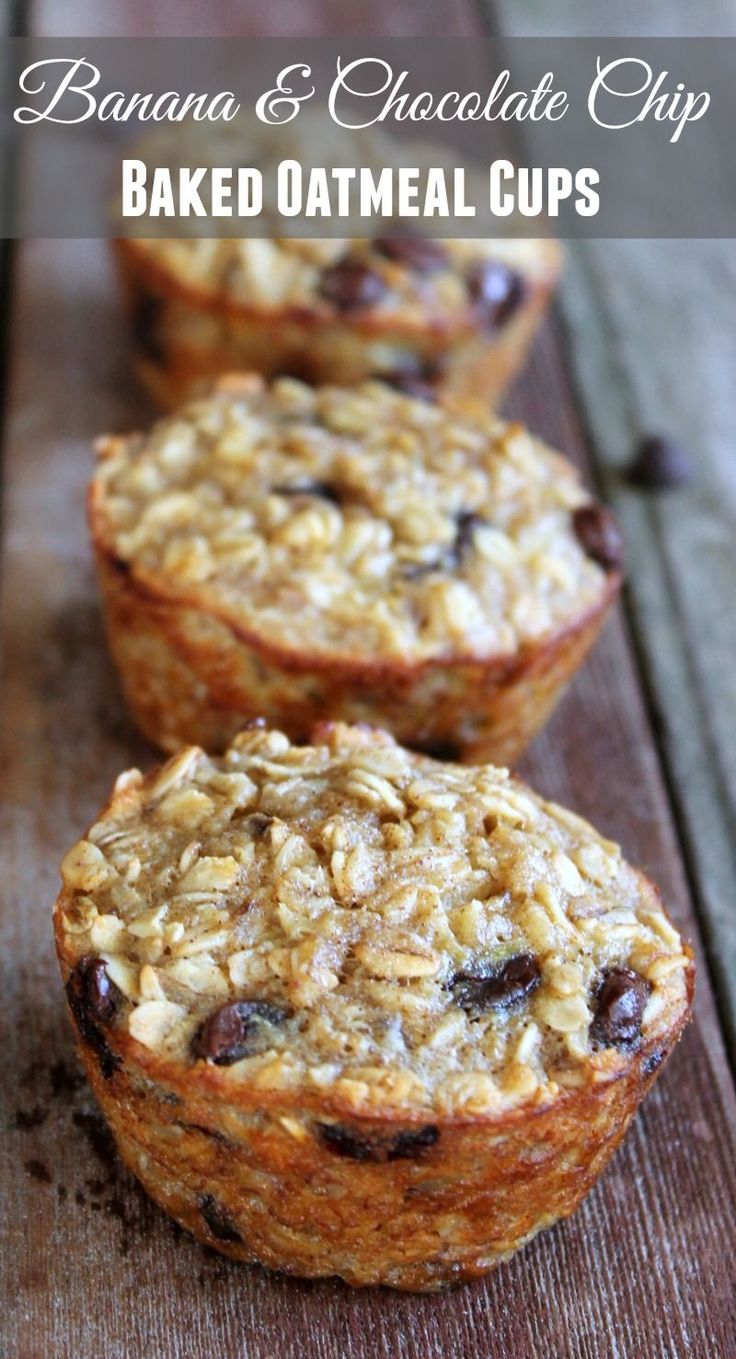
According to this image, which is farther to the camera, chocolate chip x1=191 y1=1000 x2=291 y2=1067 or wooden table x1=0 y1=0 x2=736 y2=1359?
wooden table x1=0 y1=0 x2=736 y2=1359

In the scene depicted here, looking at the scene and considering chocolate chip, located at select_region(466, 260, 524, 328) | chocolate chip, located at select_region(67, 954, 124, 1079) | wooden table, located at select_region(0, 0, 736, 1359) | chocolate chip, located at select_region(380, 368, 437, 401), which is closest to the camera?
chocolate chip, located at select_region(67, 954, 124, 1079)

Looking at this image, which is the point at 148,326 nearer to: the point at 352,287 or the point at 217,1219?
the point at 352,287

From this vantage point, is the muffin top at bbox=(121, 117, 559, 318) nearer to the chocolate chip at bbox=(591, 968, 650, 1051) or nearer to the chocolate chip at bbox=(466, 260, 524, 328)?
the chocolate chip at bbox=(466, 260, 524, 328)

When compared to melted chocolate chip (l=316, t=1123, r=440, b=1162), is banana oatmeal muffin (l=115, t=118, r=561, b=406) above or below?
above

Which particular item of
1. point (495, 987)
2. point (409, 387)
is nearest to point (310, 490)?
point (409, 387)

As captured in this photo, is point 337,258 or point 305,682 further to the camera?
point 337,258

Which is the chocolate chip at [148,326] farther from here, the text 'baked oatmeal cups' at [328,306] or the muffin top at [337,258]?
the muffin top at [337,258]

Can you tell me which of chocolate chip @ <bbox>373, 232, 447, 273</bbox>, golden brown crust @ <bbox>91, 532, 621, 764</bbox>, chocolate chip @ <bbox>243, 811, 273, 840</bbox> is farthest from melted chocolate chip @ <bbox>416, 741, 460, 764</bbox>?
chocolate chip @ <bbox>373, 232, 447, 273</bbox>
